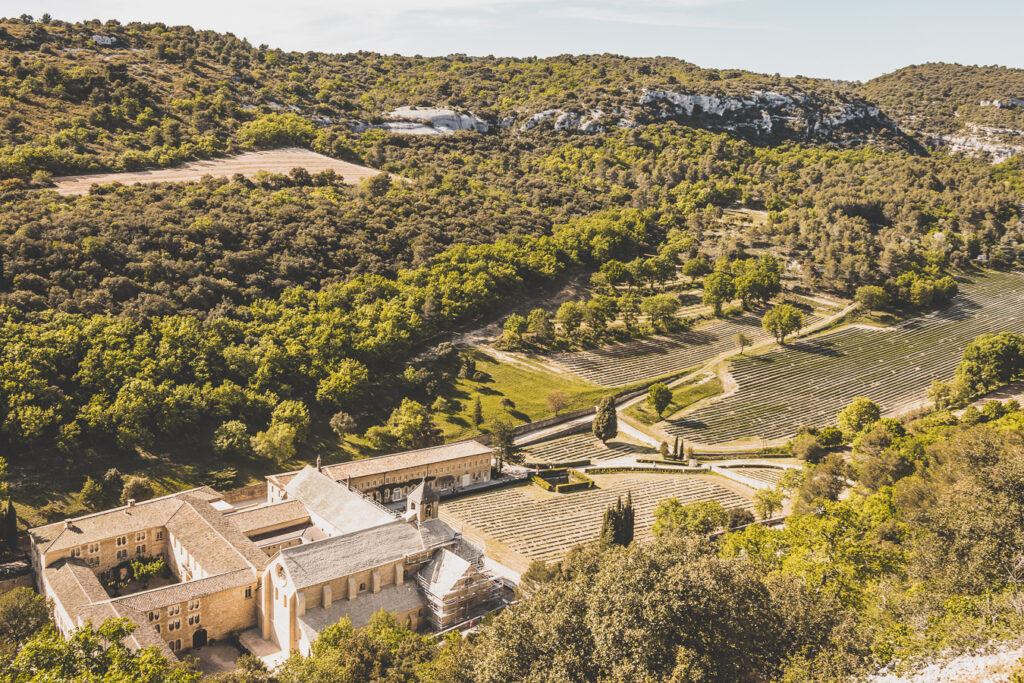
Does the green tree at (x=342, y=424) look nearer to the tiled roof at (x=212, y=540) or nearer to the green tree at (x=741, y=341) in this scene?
the tiled roof at (x=212, y=540)

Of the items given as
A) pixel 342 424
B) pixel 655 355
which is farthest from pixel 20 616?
pixel 655 355

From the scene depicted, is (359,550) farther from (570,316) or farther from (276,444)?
Result: (570,316)

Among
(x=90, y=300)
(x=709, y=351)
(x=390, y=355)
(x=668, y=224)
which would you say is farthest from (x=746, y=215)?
(x=90, y=300)

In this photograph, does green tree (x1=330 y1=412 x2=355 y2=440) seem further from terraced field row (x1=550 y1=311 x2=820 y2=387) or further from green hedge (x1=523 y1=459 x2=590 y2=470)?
terraced field row (x1=550 y1=311 x2=820 y2=387)

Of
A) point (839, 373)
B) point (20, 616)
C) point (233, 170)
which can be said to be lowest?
point (20, 616)

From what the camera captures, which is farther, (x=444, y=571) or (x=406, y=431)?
(x=406, y=431)

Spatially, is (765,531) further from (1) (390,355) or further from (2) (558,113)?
(2) (558,113)
